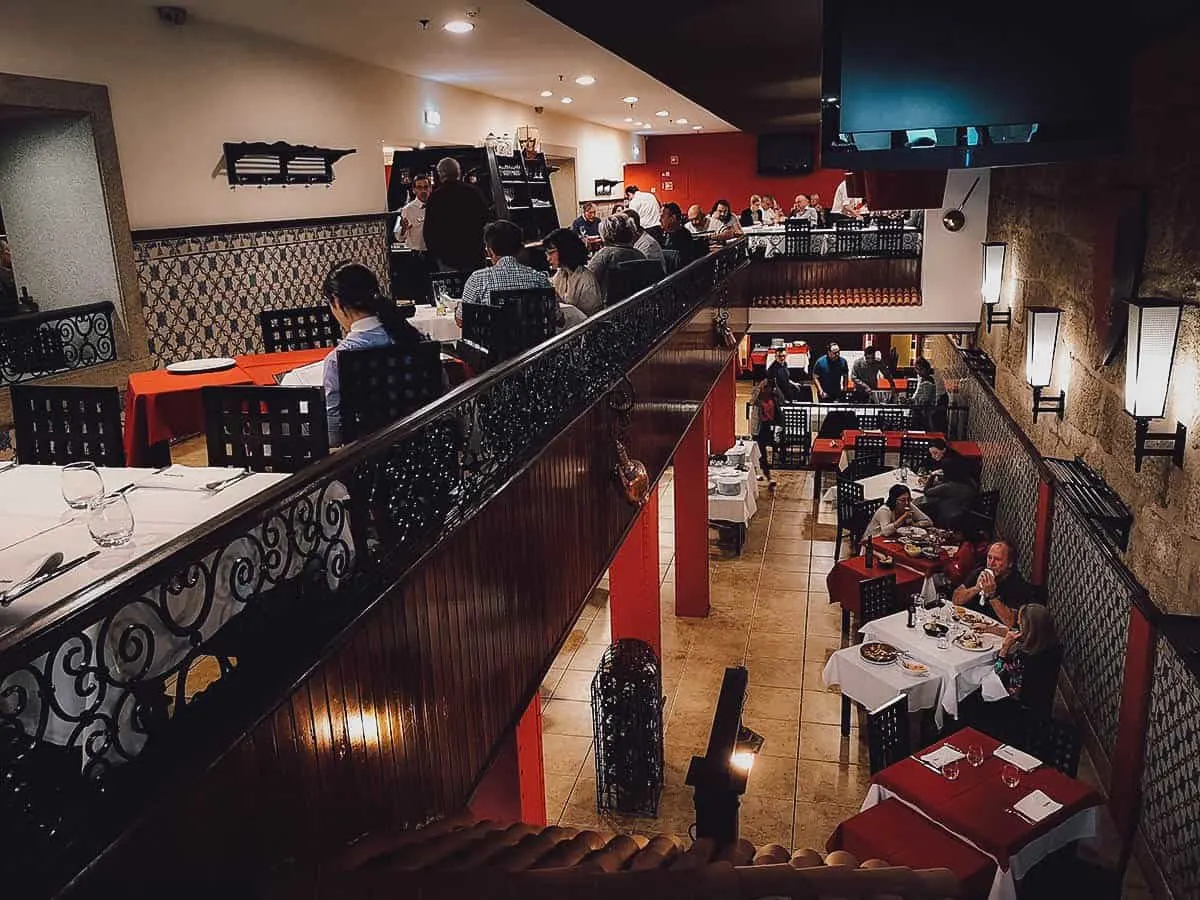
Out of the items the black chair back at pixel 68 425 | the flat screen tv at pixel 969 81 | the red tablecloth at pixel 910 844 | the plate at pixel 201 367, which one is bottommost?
the red tablecloth at pixel 910 844

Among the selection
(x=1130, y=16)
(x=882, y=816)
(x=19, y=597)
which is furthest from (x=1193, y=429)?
(x=19, y=597)

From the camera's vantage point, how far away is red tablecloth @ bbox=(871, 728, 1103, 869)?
5398mm

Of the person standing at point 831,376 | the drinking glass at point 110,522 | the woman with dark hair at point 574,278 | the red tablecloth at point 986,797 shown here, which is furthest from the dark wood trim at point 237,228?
the person standing at point 831,376

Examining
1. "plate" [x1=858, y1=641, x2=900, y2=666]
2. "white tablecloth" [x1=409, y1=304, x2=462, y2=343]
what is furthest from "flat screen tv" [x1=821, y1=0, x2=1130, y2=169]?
"plate" [x1=858, y1=641, x2=900, y2=666]

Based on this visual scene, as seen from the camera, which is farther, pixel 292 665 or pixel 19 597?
pixel 292 665

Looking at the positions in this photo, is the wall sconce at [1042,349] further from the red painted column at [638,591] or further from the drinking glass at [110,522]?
the drinking glass at [110,522]

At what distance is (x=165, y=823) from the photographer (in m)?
2.08

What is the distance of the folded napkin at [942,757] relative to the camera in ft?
19.8

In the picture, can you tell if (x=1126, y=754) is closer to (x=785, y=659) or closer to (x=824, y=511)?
(x=785, y=659)

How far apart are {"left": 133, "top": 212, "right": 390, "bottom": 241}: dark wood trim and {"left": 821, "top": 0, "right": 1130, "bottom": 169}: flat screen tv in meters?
6.23

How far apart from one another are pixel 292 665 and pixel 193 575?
0.50 m

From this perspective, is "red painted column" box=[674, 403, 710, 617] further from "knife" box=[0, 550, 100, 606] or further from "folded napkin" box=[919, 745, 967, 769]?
"knife" box=[0, 550, 100, 606]

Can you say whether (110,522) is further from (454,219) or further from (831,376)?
(831,376)

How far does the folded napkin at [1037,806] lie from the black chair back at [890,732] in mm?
1302
